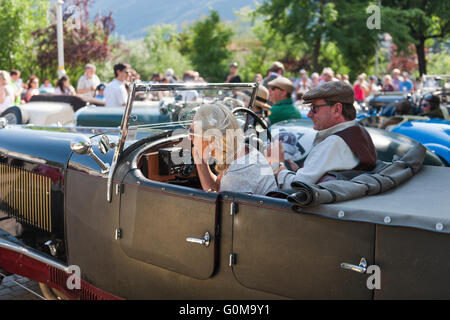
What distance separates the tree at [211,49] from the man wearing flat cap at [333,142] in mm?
28903

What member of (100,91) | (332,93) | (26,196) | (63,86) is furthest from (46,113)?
(332,93)

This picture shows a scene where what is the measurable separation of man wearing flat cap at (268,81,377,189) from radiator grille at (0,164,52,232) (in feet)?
4.66

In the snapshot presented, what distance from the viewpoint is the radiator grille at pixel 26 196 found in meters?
2.99

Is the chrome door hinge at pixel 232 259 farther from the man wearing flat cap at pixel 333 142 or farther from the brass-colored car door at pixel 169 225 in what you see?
the man wearing flat cap at pixel 333 142

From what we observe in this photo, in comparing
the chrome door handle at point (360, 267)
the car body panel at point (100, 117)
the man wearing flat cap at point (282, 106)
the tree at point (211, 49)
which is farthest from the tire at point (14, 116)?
the tree at point (211, 49)

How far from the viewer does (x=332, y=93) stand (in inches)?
102

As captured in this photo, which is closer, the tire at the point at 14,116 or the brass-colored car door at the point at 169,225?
the brass-colored car door at the point at 169,225

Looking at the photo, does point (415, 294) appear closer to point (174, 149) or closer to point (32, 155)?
point (174, 149)

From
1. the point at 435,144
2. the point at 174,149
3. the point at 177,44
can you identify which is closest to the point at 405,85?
the point at 435,144

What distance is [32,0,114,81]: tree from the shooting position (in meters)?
18.1

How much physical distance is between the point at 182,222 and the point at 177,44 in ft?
137

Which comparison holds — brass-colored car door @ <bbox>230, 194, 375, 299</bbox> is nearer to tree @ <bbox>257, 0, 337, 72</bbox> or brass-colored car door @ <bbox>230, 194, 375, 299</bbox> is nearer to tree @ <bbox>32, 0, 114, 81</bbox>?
tree @ <bbox>32, 0, 114, 81</bbox>

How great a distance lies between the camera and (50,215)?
295 cm

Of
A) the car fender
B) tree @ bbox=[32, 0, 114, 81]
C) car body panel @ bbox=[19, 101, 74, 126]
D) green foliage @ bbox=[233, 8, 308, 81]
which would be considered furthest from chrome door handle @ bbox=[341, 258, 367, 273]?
green foliage @ bbox=[233, 8, 308, 81]
